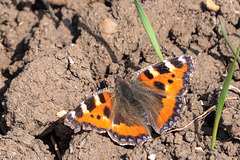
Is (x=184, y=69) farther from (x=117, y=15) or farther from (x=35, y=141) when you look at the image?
(x=35, y=141)

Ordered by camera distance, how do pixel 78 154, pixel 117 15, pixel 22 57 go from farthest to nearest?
pixel 22 57 → pixel 117 15 → pixel 78 154

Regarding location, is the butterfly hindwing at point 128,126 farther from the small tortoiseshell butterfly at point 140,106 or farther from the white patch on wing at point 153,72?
the white patch on wing at point 153,72

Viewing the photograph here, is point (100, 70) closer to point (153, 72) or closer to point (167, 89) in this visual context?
point (153, 72)

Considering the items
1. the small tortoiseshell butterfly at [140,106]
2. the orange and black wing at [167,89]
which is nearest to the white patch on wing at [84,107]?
the small tortoiseshell butterfly at [140,106]

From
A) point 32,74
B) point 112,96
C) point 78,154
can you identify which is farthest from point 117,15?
point 78,154

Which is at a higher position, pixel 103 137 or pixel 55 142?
pixel 103 137

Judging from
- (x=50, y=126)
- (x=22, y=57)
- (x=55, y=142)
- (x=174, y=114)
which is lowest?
(x=55, y=142)

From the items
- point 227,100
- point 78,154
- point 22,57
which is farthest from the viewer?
point 22,57
